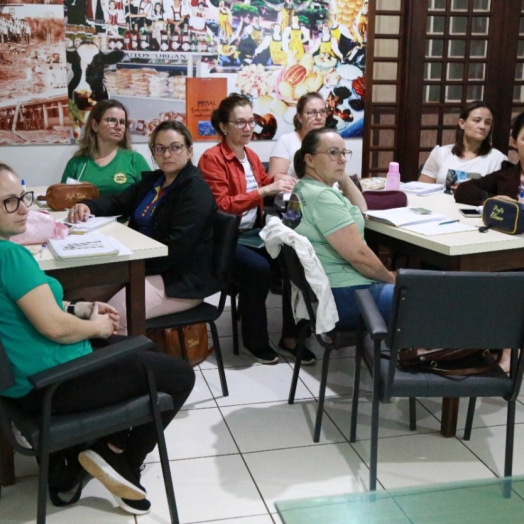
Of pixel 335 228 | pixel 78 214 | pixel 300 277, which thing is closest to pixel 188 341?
pixel 78 214

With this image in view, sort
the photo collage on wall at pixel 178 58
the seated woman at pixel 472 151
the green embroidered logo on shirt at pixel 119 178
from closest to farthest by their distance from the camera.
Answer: the green embroidered logo on shirt at pixel 119 178 → the seated woman at pixel 472 151 → the photo collage on wall at pixel 178 58

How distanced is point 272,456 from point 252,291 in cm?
102

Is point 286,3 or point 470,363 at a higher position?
point 286,3

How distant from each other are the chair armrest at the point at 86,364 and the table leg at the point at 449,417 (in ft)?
4.24

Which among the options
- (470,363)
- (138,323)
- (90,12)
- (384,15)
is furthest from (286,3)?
(470,363)

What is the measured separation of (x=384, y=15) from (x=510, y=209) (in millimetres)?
2446

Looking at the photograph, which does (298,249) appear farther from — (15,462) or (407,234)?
(15,462)

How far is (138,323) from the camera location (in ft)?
8.36

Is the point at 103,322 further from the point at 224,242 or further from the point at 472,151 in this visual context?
the point at 472,151

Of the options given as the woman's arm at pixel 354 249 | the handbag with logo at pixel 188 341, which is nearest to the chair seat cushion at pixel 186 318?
the handbag with logo at pixel 188 341

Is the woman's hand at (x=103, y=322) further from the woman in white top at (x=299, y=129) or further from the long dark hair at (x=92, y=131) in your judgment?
the woman in white top at (x=299, y=129)

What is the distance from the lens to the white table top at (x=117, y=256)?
2283 millimetres

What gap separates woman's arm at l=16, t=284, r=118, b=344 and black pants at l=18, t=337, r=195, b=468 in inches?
4.8

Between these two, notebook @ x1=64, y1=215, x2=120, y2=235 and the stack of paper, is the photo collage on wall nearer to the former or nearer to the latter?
the stack of paper
